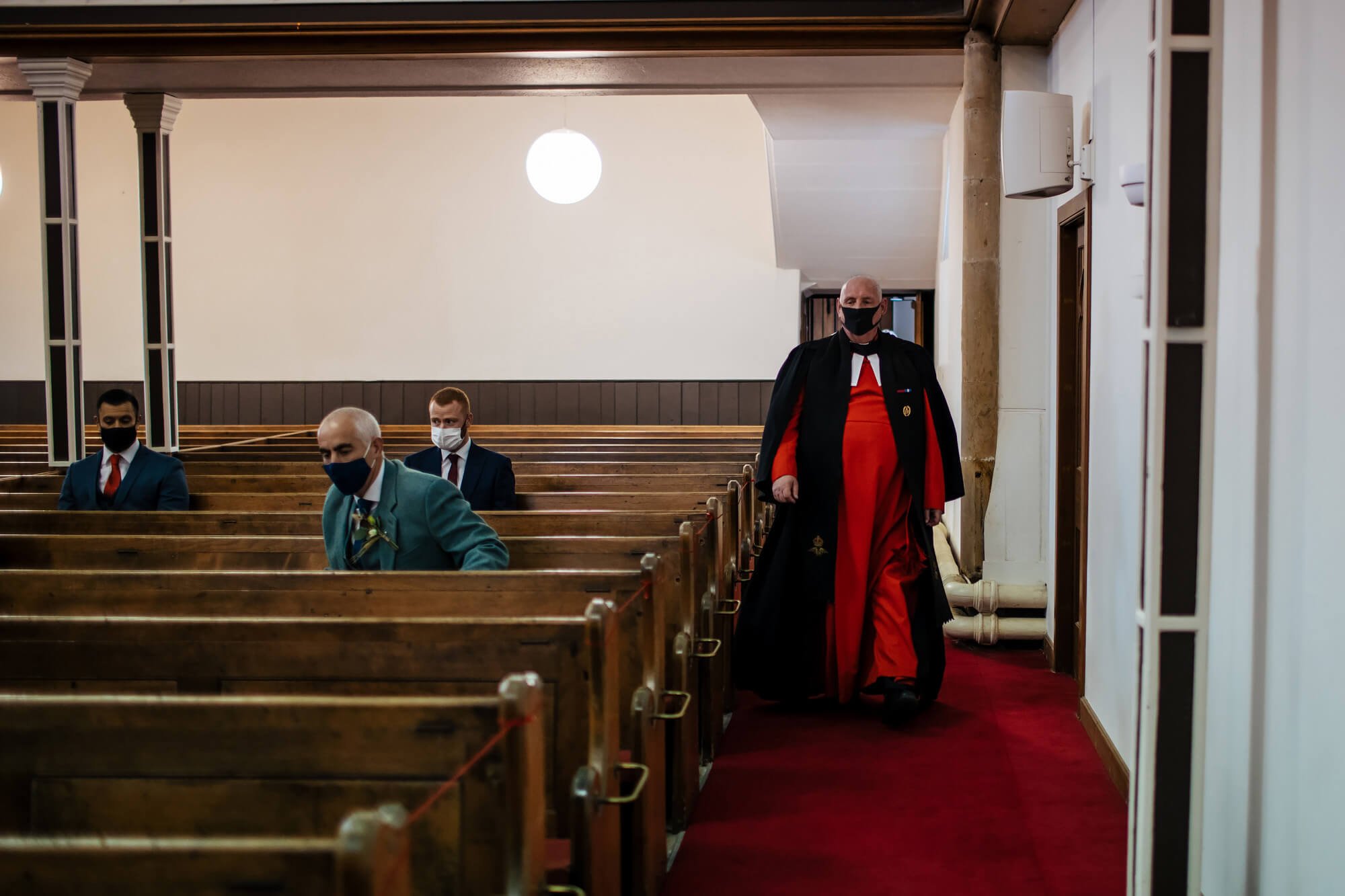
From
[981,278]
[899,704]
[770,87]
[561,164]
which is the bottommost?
[899,704]

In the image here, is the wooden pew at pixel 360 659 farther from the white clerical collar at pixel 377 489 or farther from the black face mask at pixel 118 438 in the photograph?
the black face mask at pixel 118 438

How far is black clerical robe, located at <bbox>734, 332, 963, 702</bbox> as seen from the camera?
3.85m

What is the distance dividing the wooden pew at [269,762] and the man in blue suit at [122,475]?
9.71ft

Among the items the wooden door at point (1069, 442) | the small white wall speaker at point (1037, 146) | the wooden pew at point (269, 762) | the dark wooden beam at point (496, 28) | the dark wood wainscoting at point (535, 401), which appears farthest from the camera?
the dark wood wainscoting at point (535, 401)

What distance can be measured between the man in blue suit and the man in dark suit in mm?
959

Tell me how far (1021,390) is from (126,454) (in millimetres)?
3491

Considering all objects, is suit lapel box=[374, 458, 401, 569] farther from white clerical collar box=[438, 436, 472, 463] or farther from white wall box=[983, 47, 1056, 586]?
white wall box=[983, 47, 1056, 586]

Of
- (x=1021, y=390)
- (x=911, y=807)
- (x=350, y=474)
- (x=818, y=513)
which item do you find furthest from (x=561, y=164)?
(x=911, y=807)

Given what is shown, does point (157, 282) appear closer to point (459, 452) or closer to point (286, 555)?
point (459, 452)

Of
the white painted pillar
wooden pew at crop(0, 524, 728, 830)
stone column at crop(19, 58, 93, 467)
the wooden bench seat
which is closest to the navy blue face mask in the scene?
wooden pew at crop(0, 524, 728, 830)

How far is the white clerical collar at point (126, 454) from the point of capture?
4.45 meters

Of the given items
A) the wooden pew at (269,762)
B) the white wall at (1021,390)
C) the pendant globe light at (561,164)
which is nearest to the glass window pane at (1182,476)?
the wooden pew at (269,762)

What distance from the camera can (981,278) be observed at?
500cm

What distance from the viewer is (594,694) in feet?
6.47
